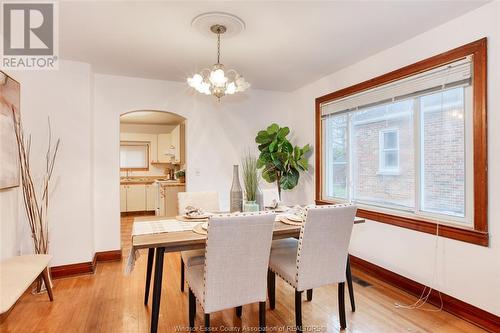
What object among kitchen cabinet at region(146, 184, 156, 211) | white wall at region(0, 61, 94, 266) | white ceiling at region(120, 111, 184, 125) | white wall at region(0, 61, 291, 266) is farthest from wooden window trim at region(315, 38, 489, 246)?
kitchen cabinet at region(146, 184, 156, 211)

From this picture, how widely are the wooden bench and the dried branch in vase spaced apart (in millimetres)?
521

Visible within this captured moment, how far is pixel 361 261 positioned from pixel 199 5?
3.10 m

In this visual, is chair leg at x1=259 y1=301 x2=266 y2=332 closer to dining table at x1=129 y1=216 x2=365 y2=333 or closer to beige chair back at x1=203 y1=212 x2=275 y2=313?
beige chair back at x1=203 y1=212 x2=275 y2=313

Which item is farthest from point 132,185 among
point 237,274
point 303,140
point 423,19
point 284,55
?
point 423,19

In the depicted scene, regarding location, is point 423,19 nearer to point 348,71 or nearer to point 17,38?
point 348,71

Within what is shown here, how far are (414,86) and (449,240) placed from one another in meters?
1.43

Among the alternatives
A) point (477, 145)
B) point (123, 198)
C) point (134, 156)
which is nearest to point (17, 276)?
point (477, 145)

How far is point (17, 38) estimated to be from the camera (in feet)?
8.39

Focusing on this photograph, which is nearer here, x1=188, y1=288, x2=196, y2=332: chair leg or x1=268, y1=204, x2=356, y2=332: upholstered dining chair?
x1=268, y1=204, x2=356, y2=332: upholstered dining chair

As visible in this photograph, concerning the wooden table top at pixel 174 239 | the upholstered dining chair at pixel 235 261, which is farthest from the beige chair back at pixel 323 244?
the upholstered dining chair at pixel 235 261

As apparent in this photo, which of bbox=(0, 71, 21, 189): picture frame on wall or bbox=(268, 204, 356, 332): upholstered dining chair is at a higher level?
bbox=(0, 71, 21, 189): picture frame on wall

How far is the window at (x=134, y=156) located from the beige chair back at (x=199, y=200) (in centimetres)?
525

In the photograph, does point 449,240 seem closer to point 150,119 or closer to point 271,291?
point 271,291

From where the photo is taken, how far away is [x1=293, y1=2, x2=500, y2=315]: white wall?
212 cm
